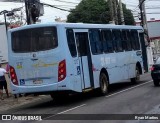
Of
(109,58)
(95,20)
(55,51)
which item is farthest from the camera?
(95,20)

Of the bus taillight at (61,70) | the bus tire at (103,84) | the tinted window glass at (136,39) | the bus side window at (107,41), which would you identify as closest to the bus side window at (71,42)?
the bus taillight at (61,70)

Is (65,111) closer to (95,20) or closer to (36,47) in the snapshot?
(36,47)

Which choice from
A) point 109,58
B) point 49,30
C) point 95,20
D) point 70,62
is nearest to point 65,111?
point 70,62

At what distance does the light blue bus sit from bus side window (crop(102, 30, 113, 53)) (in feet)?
1.36

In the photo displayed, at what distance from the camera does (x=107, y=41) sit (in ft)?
63.8

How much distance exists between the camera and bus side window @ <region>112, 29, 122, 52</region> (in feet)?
66.9

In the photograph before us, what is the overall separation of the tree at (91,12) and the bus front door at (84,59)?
34069mm

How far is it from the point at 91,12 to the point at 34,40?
37523 millimetres

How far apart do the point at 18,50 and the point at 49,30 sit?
155 cm

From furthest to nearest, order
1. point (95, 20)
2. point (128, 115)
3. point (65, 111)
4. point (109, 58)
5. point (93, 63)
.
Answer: point (95, 20) → point (109, 58) → point (93, 63) → point (65, 111) → point (128, 115)

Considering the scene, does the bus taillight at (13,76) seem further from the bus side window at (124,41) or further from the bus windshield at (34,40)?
the bus side window at (124,41)

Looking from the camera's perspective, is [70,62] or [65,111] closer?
[65,111]

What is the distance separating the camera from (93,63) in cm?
1764

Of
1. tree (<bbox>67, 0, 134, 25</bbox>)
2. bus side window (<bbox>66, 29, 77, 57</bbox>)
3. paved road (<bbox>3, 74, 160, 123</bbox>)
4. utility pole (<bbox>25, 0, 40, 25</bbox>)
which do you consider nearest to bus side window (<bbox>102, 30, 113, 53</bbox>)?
paved road (<bbox>3, 74, 160, 123</bbox>)
